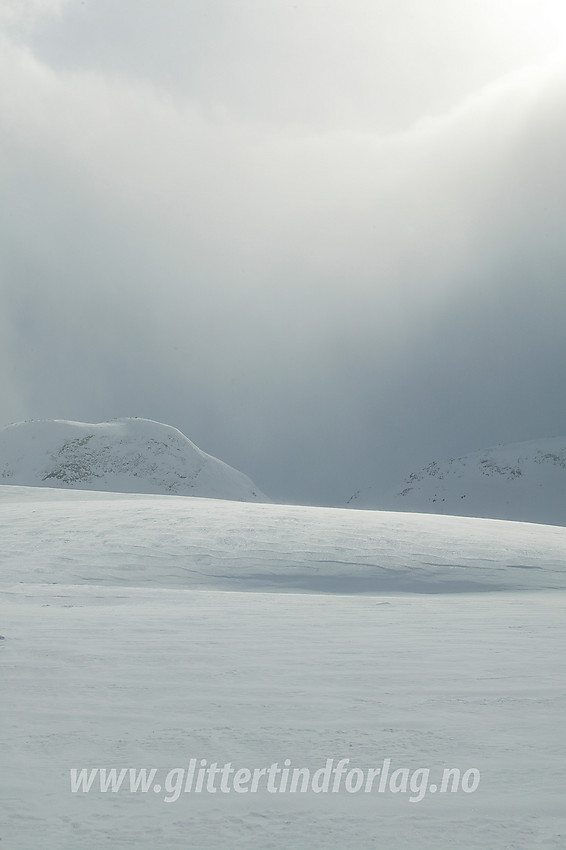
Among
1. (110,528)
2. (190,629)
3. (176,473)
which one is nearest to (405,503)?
(176,473)

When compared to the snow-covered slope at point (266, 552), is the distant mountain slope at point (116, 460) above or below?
below

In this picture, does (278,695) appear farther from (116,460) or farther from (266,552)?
(116,460)

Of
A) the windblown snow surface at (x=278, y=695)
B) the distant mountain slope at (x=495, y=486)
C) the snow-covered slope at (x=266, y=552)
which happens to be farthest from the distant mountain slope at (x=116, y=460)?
the windblown snow surface at (x=278, y=695)

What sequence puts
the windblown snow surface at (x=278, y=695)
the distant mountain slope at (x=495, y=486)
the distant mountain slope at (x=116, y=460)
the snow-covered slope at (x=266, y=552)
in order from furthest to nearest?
the distant mountain slope at (x=116, y=460) < the distant mountain slope at (x=495, y=486) < the snow-covered slope at (x=266, y=552) < the windblown snow surface at (x=278, y=695)

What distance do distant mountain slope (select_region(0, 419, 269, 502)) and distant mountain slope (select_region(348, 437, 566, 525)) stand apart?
1213 cm

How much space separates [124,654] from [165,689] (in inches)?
37.0

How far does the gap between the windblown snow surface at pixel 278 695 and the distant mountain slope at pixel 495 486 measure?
36862 millimetres

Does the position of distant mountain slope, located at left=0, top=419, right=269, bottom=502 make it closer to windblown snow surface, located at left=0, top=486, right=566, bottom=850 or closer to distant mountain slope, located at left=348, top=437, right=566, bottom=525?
distant mountain slope, located at left=348, top=437, right=566, bottom=525

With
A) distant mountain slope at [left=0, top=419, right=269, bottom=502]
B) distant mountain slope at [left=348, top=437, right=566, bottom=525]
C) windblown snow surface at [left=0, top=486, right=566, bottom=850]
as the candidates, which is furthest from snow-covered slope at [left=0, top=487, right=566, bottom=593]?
distant mountain slope at [left=0, top=419, right=269, bottom=502]

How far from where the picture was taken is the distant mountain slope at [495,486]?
4562 cm

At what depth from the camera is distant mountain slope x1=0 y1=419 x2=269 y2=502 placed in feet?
182

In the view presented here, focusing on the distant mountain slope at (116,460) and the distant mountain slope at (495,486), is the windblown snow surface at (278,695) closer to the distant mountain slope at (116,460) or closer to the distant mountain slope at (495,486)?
the distant mountain slope at (495,486)

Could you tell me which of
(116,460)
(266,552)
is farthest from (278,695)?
(116,460)

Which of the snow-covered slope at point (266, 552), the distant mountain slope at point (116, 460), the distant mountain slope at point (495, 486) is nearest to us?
the snow-covered slope at point (266, 552)
